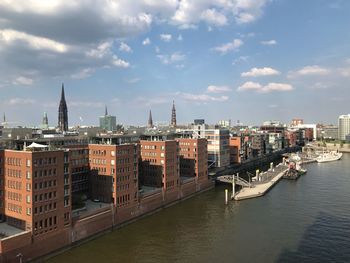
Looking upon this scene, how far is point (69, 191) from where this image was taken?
6519 centimetres

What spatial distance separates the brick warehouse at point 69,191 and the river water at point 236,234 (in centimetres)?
380

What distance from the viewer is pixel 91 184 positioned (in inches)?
3324

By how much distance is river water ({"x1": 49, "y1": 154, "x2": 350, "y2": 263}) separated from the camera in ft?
200

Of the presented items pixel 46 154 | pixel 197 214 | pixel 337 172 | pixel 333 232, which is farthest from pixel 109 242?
pixel 337 172

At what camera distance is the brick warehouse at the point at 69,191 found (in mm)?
58375

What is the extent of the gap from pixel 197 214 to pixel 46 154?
45.6 m

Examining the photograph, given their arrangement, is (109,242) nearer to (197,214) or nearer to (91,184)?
(91,184)

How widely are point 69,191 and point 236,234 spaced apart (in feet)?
121

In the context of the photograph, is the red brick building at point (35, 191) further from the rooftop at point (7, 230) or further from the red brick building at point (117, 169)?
the red brick building at point (117, 169)

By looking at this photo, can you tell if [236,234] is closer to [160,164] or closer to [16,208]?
[160,164]

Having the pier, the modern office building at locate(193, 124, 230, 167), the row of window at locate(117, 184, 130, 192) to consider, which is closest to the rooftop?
the row of window at locate(117, 184, 130, 192)

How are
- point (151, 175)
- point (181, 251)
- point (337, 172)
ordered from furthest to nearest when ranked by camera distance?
point (337, 172), point (151, 175), point (181, 251)

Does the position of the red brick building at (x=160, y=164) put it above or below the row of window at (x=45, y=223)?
above

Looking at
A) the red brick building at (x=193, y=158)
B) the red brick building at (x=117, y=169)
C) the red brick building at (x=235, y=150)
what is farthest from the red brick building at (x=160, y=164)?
the red brick building at (x=235, y=150)
